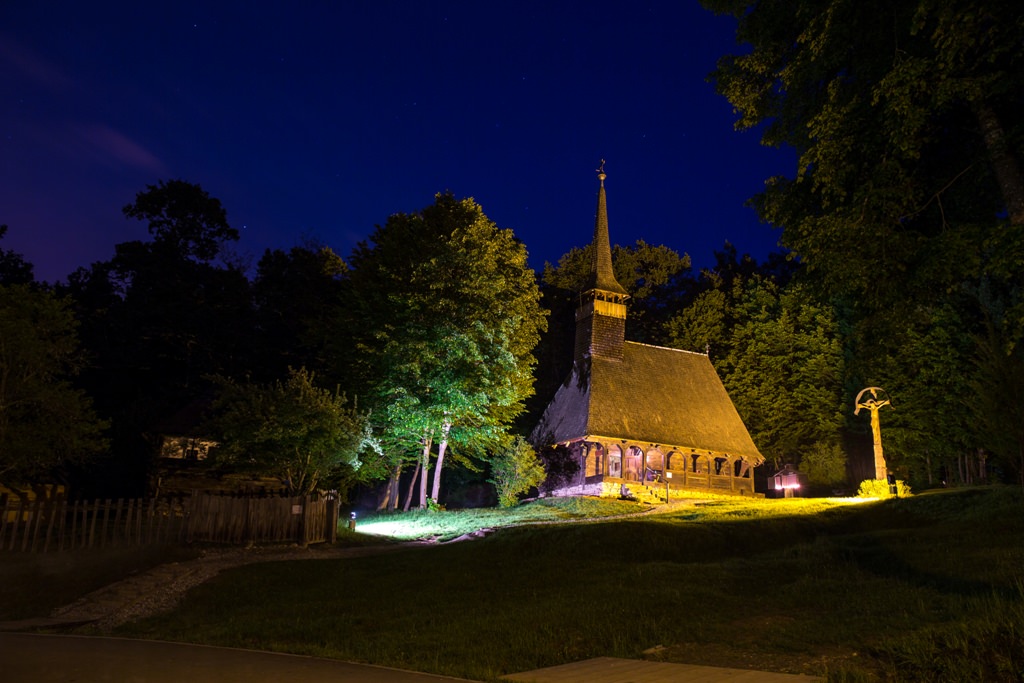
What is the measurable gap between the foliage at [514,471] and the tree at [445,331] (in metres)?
1.31

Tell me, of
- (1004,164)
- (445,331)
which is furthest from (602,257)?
(1004,164)

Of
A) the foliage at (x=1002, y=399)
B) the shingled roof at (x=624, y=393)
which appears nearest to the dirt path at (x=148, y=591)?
the foliage at (x=1002, y=399)

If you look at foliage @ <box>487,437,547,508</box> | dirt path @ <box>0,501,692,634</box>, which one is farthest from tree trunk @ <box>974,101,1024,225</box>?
foliage @ <box>487,437,547,508</box>

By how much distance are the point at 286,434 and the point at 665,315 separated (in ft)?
131

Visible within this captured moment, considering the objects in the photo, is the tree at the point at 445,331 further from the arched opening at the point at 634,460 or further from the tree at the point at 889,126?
the tree at the point at 889,126

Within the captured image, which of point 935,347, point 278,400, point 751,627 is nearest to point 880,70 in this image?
point 751,627

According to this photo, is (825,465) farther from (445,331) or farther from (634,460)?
(445,331)

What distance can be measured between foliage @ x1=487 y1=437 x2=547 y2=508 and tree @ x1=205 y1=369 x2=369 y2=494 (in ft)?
35.6

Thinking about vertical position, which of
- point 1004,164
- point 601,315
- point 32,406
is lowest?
point 32,406

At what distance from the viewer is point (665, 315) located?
188 ft

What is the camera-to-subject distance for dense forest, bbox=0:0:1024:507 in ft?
45.0

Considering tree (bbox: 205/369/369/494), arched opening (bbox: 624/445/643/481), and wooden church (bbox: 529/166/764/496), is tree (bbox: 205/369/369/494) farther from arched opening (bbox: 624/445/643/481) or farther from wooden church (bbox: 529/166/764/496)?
arched opening (bbox: 624/445/643/481)

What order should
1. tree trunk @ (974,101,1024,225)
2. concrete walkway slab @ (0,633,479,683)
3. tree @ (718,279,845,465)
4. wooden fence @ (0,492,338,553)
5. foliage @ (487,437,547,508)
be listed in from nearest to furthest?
concrete walkway slab @ (0,633,479,683), tree trunk @ (974,101,1024,225), wooden fence @ (0,492,338,553), foliage @ (487,437,547,508), tree @ (718,279,845,465)

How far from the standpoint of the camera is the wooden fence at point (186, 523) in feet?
59.0
